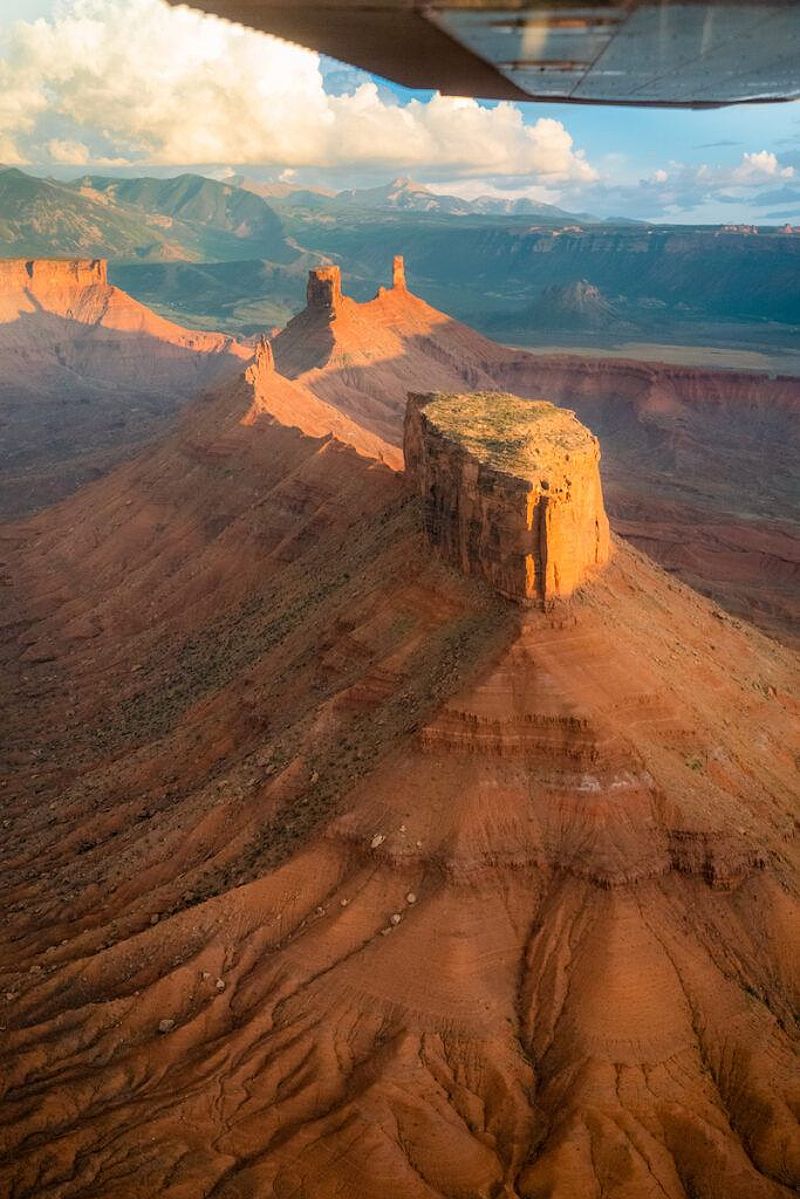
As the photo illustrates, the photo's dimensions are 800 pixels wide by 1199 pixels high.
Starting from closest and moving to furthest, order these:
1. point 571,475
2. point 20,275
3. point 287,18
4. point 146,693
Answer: point 287,18
point 571,475
point 146,693
point 20,275

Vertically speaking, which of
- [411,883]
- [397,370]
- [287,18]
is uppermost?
[287,18]

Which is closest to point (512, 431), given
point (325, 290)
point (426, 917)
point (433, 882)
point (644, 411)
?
point (433, 882)

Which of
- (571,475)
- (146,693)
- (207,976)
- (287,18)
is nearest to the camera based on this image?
(287,18)

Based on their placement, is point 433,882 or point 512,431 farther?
point 512,431

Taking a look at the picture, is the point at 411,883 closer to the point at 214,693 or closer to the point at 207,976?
the point at 207,976

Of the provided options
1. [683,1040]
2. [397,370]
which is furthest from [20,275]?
[683,1040]

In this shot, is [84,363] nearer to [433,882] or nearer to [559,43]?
[433,882]

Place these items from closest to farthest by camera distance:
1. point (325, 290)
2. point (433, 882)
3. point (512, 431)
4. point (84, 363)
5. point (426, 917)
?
point (426, 917) → point (433, 882) → point (512, 431) → point (325, 290) → point (84, 363)

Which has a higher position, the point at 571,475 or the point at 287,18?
the point at 287,18

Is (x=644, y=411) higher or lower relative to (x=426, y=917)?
higher
